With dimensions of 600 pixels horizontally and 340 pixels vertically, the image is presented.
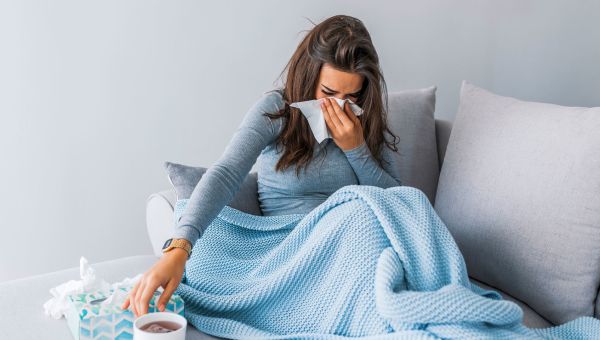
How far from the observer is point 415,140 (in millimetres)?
1896

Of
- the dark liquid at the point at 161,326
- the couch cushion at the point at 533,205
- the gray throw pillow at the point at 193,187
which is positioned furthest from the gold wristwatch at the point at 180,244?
the couch cushion at the point at 533,205

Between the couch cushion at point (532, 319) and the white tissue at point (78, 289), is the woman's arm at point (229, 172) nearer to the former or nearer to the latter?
the white tissue at point (78, 289)

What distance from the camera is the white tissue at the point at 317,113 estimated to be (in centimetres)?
152

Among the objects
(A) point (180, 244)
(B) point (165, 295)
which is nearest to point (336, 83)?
(A) point (180, 244)

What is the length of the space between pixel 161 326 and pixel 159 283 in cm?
12

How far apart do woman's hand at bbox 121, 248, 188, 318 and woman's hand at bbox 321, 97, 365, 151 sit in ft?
1.64

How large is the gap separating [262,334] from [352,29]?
715 mm

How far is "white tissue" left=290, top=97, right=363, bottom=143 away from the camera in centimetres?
152

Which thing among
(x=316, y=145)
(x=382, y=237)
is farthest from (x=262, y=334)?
(x=316, y=145)

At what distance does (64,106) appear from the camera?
6.38 feet

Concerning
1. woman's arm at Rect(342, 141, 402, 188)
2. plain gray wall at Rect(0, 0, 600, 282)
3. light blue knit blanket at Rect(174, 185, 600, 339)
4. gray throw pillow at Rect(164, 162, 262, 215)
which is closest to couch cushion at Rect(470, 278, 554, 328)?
light blue knit blanket at Rect(174, 185, 600, 339)

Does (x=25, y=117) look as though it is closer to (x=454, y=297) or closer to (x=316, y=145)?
(x=316, y=145)

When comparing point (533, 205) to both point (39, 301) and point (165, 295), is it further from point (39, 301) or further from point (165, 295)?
point (39, 301)

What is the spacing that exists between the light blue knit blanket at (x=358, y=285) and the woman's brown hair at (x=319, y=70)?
258 mm
